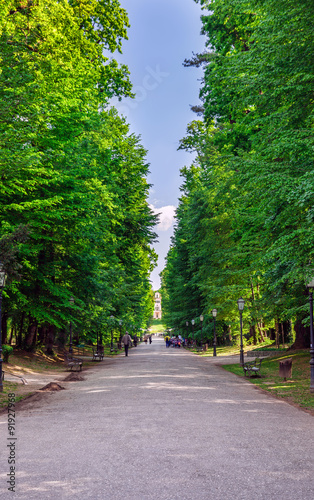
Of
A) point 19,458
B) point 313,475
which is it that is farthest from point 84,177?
point 313,475

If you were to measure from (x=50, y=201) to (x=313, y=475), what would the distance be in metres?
12.2

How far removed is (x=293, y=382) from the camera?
14.7m

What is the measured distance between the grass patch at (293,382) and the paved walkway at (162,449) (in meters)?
0.75

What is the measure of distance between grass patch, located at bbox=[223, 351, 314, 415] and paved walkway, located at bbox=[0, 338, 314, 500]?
755 mm

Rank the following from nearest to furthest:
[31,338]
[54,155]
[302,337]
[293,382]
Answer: [293,382] < [54,155] < [302,337] < [31,338]

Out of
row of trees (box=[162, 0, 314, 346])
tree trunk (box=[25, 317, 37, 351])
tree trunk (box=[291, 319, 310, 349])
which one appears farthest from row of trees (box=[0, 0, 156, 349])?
tree trunk (box=[291, 319, 310, 349])

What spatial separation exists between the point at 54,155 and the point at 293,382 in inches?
435

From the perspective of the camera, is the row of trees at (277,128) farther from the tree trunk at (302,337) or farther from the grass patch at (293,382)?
the tree trunk at (302,337)

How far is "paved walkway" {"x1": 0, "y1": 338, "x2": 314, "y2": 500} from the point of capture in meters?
4.57

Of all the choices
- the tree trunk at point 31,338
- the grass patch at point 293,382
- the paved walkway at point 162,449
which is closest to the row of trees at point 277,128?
the grass patch at point 293,382

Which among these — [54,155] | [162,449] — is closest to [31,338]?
[54,155]

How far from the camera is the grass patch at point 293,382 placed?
11.3 metres

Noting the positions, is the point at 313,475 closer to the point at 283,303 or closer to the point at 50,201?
the point at 50,201

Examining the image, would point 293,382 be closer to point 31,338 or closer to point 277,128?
point 277,128
